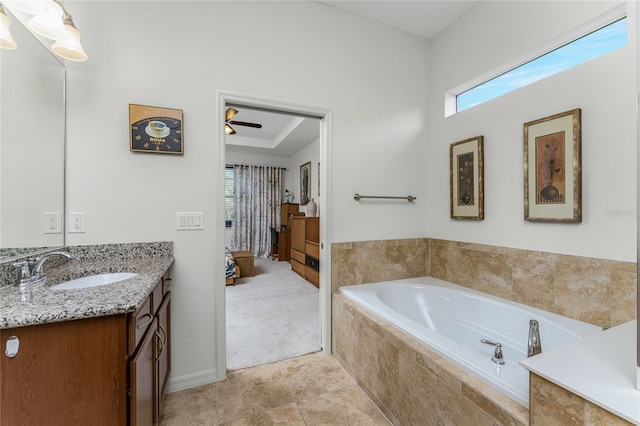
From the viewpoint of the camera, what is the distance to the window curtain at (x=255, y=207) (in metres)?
6.38

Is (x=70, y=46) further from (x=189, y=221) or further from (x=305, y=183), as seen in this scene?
(x=305, y=183)

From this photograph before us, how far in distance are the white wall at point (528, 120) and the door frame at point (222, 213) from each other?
111cm

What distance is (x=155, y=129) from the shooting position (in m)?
1.71

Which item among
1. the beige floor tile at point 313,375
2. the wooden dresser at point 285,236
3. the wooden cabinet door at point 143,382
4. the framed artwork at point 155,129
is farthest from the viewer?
the wooden dresser at point 285,236

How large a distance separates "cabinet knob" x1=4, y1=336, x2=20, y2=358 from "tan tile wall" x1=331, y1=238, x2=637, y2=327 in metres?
1.75

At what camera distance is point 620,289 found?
141 centimetres

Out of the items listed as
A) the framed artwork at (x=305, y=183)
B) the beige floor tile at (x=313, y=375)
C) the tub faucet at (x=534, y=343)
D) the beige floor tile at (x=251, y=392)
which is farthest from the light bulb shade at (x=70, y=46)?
the framed artwork at (x=305, y=183)

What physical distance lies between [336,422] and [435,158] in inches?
88.7

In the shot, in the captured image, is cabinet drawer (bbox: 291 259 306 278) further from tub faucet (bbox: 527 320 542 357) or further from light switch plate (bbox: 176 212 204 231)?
tub faucet (bbox: 527 320 542 357)

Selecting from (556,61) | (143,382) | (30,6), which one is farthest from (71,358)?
(556,61)

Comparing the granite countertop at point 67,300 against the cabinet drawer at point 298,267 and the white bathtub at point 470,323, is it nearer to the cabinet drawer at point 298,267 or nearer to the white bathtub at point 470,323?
the white bathtub at point 470,323

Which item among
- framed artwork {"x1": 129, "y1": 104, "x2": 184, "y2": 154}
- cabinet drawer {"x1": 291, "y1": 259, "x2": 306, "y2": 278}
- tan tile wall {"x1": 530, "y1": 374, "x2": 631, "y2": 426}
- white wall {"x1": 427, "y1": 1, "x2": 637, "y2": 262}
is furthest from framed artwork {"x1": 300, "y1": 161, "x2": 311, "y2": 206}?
tan tile wall {"x1": 530, "y1": 374, "x2": 631, "y2": 426}

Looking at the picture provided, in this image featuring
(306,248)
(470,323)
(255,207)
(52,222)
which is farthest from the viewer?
(255,207)

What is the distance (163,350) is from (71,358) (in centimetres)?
75
